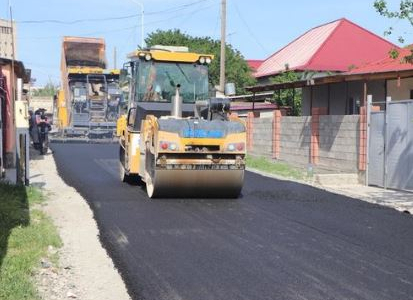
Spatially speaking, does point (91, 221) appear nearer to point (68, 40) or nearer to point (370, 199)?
point (370, 199)

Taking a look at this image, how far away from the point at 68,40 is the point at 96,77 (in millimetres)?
2384

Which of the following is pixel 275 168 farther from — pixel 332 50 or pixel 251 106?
pixel 251 106

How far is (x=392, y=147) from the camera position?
1468 cm

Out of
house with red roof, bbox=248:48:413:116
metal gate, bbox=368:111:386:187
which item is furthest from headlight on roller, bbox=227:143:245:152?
house with red roof, bbox=248:48:413:116

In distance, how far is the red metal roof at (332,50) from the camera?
33.3 m

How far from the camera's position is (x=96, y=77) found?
1194 inches

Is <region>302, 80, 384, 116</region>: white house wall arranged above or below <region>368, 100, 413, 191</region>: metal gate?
above

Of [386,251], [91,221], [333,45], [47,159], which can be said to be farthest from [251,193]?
[333,45]

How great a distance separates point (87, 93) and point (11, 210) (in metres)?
21.6

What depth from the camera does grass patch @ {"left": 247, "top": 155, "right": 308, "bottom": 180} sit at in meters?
17.5

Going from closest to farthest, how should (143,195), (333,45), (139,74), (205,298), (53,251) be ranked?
1. (205,298)
2. (53,251)
3. (143,195)
4. (139,74)
5. (333,45)

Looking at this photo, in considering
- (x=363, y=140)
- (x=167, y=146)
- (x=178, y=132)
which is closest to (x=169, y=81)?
(x=178, y=132)

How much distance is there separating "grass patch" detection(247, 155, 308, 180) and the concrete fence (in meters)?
0.59

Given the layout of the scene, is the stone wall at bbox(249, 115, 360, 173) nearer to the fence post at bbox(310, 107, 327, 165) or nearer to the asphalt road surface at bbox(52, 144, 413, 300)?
the fence post at bbox(310, 107, 327, 165)
